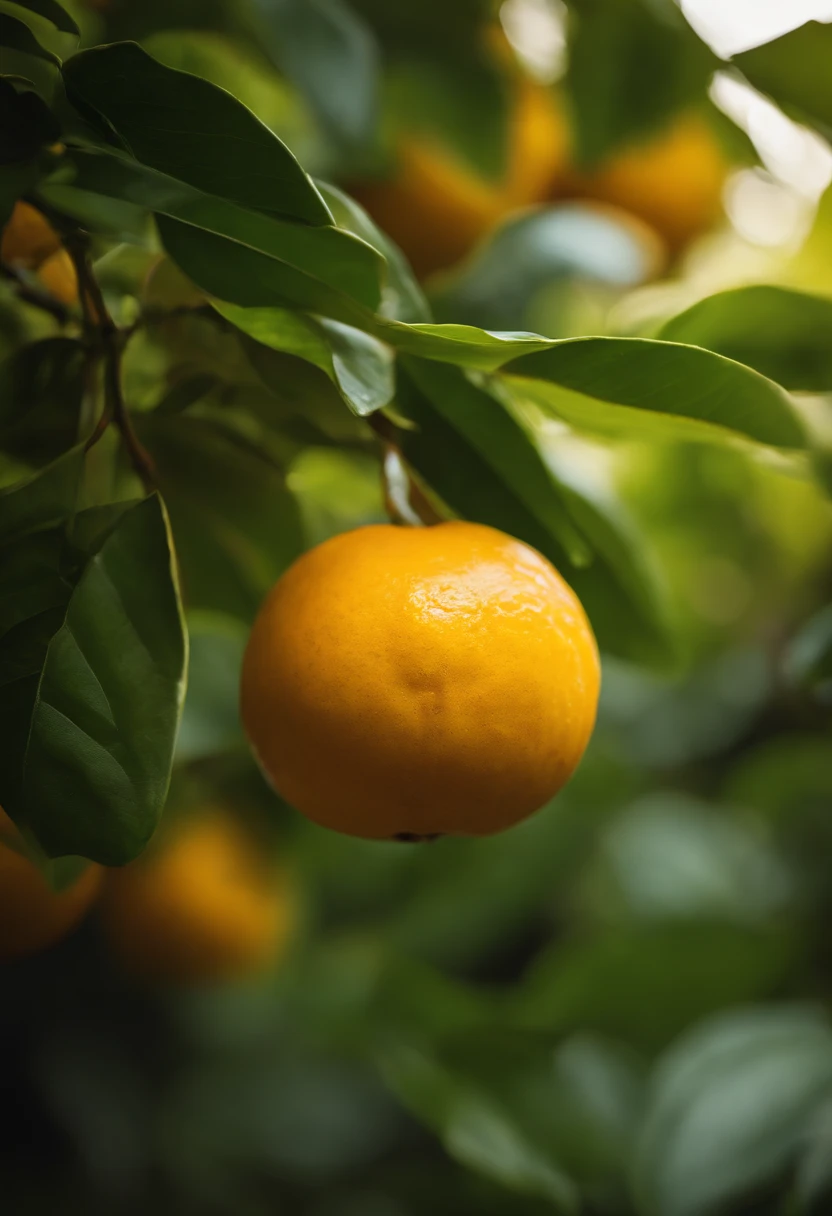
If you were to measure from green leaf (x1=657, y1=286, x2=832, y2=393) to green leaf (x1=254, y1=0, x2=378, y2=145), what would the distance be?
1.14 feet

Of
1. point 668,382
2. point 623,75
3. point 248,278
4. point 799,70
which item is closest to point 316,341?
point 248,278

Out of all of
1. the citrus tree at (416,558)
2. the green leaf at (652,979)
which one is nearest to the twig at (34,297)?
the citrus tree at (416,558)

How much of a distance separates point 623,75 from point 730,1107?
84cm

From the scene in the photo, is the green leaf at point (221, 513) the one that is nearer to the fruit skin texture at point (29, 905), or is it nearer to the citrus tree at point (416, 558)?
the citrus tree at point (416, 558)

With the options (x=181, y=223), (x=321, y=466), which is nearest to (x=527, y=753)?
(x=181, y=223)

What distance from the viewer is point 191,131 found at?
1.23 feet

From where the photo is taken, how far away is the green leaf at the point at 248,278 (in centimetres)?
41

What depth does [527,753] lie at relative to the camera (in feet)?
1.32

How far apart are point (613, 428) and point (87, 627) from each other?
0.25m

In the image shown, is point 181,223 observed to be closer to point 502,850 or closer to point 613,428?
point 613,428

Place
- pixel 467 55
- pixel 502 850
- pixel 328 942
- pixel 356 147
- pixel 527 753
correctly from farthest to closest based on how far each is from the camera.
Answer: pixel 328 942, pixel 502 850, pixel 467 55, pixel 356 147, pixel 527 753

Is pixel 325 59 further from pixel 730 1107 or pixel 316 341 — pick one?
pixel 730 1107

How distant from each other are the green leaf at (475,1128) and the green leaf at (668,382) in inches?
21.3

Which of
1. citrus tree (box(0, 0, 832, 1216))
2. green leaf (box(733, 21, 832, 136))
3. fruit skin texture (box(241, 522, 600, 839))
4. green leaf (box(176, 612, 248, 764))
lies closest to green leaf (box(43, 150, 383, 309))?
citrus tree (box(0, 0, 832, 1216))
